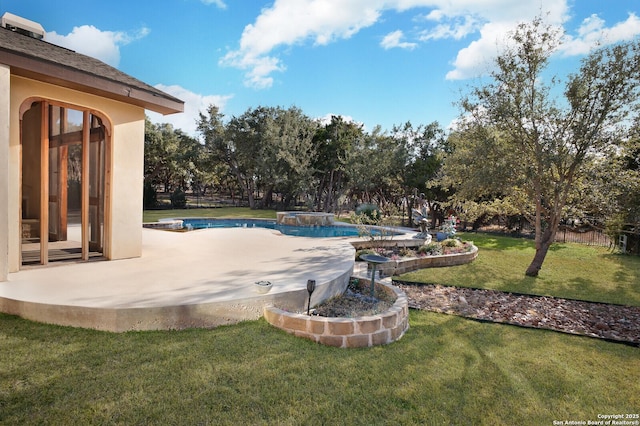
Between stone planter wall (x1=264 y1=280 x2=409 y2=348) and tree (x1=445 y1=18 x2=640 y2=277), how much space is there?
6727mm

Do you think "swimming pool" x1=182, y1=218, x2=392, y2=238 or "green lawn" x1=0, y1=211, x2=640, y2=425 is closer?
"green lawn" x1=0, y1=211, x2=640, y2=425

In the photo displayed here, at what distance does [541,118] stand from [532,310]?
554cm

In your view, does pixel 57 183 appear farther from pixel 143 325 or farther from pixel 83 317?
pixel 143 325

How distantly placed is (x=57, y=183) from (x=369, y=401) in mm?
7507

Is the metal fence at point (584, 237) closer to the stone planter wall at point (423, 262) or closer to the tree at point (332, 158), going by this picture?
the stone planter wall at point (423, 262)

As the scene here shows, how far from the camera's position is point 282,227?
18500 mm

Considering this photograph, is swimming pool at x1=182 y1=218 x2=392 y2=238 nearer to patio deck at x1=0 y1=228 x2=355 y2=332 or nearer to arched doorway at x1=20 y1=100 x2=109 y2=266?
patio deck at x1=0 y1=228 x2=355 y2=332

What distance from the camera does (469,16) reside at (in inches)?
433

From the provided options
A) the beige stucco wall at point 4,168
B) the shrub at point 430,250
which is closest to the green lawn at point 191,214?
the shrub at point 430,250

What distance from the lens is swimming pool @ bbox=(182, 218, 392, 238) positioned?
16.1 m

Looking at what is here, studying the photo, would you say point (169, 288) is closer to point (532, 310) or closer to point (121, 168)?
point (121, 168)

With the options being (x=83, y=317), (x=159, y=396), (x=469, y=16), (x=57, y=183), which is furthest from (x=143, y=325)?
(x=469, y=16)

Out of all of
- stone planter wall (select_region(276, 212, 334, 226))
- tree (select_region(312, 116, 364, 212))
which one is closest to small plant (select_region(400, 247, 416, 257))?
stone planter wall (select_region(276, 212, 334, 226))

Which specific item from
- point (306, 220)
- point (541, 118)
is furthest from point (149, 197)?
point (541, 118)
